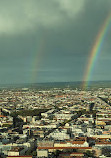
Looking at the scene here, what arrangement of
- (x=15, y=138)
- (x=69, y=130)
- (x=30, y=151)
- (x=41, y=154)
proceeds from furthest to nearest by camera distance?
(x=69, y=130), (x=15, y=138), (x=30, y=151), (x=41, y=154)

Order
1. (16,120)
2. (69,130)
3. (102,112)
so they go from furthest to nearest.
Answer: (102,112) → (16,120) → (69,130)

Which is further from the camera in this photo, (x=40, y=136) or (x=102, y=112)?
(x=102, y=112)

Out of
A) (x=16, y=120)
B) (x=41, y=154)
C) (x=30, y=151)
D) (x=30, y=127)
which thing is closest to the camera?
(x=41, y=154)

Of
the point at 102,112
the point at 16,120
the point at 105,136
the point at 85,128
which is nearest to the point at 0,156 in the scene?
the point at 105,136

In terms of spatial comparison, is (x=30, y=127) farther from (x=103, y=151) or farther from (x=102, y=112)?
(x=102, y=112)

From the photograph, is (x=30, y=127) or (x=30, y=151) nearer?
(x=30, y=151)

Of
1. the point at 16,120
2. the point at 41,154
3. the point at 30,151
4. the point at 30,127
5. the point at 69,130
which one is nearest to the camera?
the point at 41,154

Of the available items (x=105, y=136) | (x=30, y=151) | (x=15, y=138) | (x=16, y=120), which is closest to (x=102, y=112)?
(x=16, y=120)

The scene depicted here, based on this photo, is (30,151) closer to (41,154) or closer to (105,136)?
(41,154)
